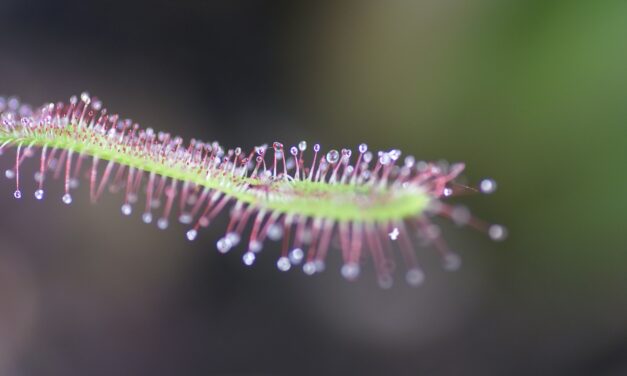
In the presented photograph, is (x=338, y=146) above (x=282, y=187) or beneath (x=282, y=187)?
above

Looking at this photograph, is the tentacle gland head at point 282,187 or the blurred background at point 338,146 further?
the blurred background at point 338,146

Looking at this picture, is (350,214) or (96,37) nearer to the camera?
(350,214)

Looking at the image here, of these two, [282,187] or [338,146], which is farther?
[338,146]

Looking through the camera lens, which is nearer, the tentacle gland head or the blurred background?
the tentacle gland head

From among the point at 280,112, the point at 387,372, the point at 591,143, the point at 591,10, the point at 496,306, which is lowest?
the point at 387,372

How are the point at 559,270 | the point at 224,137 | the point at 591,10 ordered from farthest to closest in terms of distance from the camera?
the point at 224,137, the point at 559,270, the point at 591,10

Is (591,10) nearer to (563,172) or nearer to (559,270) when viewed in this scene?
(563,172)

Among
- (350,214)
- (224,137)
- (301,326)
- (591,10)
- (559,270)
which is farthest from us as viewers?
(224,137)

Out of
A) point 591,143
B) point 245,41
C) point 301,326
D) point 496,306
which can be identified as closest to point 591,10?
point 591,143
